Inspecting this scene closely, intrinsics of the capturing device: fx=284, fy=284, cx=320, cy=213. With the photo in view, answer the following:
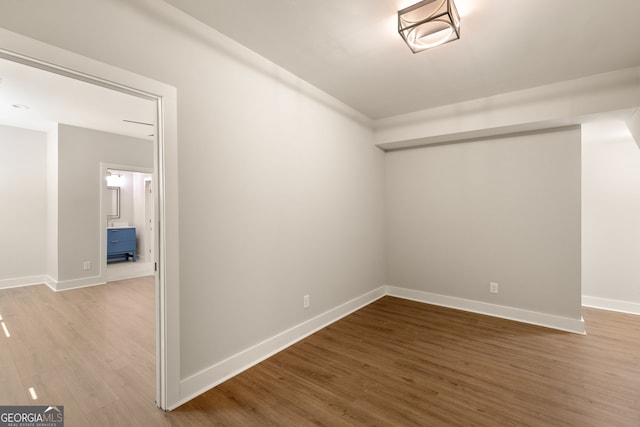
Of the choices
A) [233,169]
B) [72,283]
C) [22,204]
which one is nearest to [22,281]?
[72,283]

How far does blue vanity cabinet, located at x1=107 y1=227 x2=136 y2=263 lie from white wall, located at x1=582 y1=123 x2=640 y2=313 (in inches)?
365

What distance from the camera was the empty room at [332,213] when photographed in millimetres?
1896

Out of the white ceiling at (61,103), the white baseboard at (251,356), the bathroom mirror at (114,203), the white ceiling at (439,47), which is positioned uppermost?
the white ceiling at (61,103)

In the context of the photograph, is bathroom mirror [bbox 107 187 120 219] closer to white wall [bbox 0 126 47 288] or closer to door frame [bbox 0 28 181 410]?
white wall [bbox 0 126 47 288]

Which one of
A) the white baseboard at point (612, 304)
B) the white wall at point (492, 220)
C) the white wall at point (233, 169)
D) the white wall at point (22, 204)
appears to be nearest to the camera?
the white wall at point (233, 169)

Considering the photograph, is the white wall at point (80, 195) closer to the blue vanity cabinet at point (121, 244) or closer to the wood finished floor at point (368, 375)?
the wood finished floor at point (368, 375)

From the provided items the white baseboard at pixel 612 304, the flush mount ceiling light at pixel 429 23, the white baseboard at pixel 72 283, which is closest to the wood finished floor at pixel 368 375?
the white baseboard at pixel 612 304

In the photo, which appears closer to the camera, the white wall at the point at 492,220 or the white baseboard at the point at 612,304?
the white wall at the point at 492,220

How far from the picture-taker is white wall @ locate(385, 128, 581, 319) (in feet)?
10.8

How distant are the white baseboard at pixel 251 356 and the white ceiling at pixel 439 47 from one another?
8.51 ft

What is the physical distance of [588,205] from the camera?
413 cm

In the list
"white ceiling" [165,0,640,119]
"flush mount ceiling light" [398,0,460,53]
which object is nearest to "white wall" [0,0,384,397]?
"white ceiling" [165,0,640,119]

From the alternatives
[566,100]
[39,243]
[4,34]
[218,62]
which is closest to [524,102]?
[566,100]

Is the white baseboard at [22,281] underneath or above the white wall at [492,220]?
underneath
